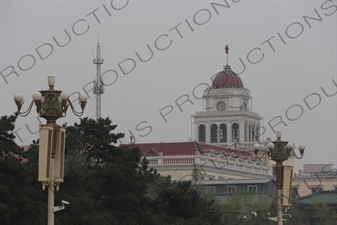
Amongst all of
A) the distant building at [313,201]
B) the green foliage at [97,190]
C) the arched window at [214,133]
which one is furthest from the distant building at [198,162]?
the green foliage at [97,190]

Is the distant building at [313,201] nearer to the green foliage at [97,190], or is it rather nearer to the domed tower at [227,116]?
the green foliage at [97,190]

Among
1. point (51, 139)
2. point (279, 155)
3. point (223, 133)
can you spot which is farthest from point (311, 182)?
point (51, 139)

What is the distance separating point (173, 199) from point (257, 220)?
1889cm

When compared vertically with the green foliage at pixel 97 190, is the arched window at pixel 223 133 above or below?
above

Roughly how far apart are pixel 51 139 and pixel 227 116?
8463 centimetres

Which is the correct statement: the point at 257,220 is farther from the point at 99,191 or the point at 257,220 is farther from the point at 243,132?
the point at 243,132

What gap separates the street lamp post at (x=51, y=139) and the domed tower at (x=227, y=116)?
82.2 metres

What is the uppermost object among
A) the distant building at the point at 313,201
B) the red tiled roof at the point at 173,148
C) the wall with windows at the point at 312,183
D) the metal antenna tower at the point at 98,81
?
the metal antenna tower at the point at 98,81

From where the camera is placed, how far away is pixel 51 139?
21.9 metres

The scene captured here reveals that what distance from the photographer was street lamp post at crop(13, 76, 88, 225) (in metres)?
21.9

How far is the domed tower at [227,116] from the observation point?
10531cm

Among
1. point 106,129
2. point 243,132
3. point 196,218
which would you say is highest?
point 243,132

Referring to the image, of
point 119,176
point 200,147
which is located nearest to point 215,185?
point 200,147

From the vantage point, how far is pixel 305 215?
70.8 meters
